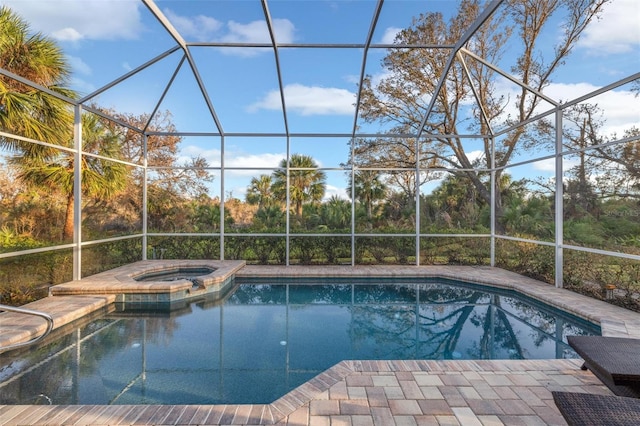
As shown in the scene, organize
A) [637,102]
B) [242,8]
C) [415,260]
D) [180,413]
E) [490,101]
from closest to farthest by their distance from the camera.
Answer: [180,413], [637,102], [242,8], [415,260], [490,101]

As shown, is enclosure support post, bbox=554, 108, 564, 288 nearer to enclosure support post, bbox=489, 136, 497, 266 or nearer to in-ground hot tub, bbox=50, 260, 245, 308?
enclosure support post, bbox=489, 136, 497, 266

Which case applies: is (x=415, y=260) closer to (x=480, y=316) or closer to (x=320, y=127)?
(x=480, y=316)

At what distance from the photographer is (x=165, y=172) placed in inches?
422

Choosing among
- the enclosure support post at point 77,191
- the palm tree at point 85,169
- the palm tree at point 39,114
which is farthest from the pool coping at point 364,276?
the palm tree at point 39,114

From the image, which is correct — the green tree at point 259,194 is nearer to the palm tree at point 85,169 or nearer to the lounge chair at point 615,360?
the palm tree at point 85,169

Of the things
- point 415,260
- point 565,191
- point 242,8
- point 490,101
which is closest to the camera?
point 242,8

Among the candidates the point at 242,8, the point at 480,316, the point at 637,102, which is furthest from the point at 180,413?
the point at 637,102

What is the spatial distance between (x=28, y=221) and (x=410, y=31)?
438 inches

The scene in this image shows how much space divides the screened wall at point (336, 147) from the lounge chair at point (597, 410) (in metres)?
4.67

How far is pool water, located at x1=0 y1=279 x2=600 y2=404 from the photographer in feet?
11.0

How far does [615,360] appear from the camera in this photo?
273cm

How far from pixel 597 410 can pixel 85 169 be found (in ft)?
29.0

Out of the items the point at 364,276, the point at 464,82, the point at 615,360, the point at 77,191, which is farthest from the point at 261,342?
the point at 464,82

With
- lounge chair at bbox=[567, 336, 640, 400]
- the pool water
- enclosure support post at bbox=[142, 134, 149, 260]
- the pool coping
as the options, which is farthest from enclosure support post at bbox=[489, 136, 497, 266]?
enclosure support post at bbox=[142, 134, 149, 260]
